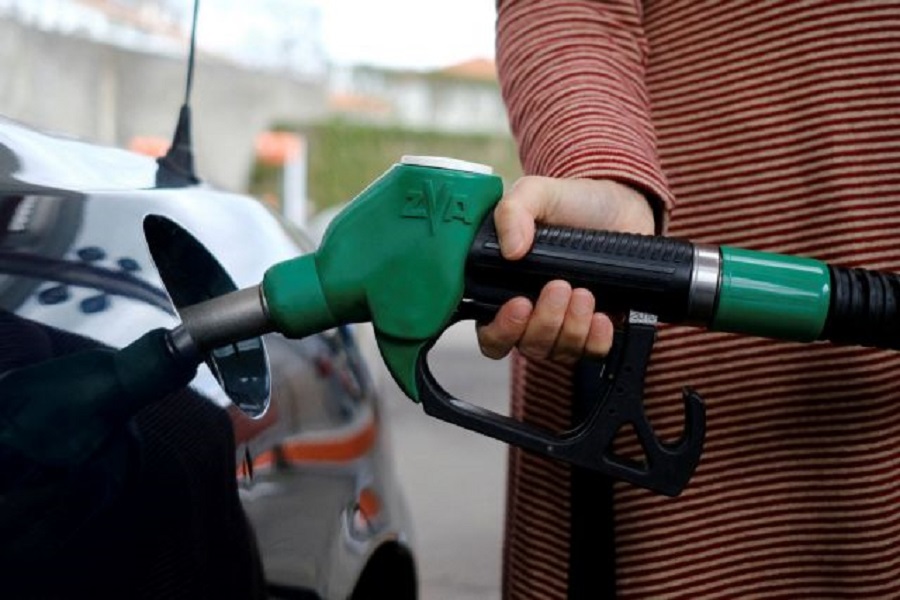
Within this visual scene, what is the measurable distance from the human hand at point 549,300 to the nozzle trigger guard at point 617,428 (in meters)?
0.02

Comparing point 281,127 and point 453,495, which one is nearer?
point 453,495

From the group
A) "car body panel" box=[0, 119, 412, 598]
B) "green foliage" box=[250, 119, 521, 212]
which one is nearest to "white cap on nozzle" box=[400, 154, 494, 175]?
"car body panel" box=[0, 119, 412, 598]

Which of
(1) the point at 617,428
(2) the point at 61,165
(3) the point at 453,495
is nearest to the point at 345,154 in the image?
(3) the point at 453,495

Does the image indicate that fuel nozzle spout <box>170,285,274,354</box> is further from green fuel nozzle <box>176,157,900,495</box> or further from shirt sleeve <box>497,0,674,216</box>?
shirt sleeve <box>497,0,674,216</box>

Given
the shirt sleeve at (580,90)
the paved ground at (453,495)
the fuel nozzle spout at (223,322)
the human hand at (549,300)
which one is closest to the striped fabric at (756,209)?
the shirt sleeve at (580,90)

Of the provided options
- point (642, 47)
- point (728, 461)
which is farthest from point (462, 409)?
point (642, 47)

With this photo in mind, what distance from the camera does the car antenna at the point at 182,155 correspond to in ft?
4.32

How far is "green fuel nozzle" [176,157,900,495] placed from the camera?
949mm

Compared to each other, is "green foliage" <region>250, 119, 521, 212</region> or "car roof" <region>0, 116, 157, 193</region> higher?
"car roof" <region>0, 116, 157, 193</region>

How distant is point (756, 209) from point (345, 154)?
63.4 ft

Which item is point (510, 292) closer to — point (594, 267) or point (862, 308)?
point (594, 267)

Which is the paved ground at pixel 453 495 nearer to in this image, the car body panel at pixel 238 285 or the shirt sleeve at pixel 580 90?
the car body panel at pixel 238 285

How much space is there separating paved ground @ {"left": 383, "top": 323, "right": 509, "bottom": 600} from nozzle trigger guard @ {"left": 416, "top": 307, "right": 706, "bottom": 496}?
6.51 ft

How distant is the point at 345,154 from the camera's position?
67.1ft
